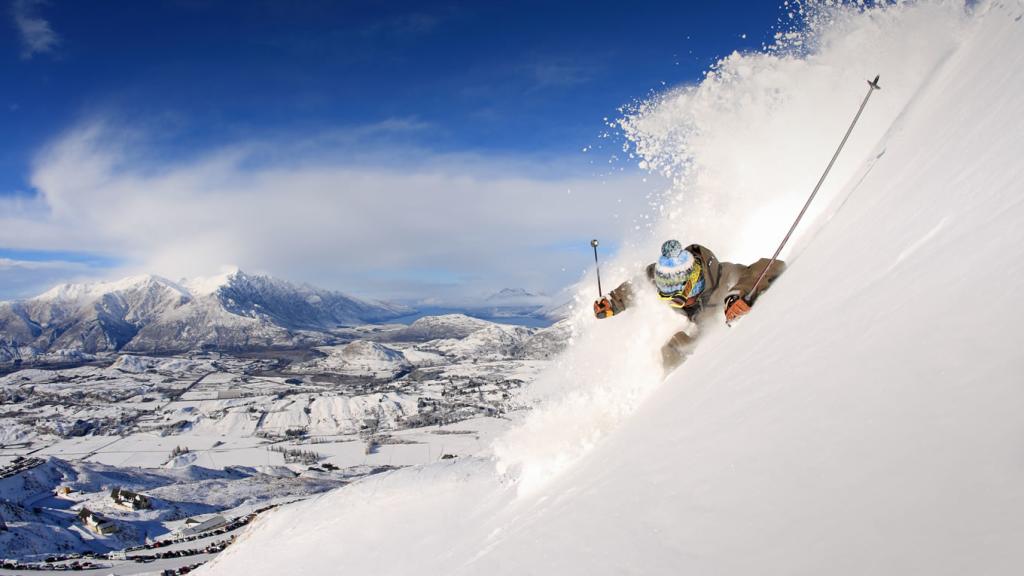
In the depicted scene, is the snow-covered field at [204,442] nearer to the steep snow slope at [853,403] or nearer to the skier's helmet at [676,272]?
the steep snow slope at [853,403]

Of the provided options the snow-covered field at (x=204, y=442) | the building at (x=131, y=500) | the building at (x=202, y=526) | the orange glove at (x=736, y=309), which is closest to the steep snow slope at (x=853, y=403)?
the orange glove at (x=736, y=309)

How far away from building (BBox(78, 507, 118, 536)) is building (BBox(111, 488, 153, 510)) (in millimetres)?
3108

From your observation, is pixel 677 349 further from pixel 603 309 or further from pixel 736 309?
pixel 603 309

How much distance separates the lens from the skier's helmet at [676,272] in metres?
9.55

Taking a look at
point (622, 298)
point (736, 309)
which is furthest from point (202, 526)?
point (736, 309)

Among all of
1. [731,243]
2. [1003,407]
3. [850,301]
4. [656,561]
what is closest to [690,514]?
[656,561]

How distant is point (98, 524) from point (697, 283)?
242ft

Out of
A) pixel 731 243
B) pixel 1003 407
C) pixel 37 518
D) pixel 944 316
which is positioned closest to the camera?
pixel 1003 407

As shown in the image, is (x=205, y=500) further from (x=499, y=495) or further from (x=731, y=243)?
(x=731, y=243)

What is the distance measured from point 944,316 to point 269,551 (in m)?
19.7

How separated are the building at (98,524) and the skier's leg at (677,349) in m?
71.5

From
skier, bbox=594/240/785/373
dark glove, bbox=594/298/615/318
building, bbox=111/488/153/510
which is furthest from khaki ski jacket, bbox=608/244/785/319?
building, bbox=111/488/153/510

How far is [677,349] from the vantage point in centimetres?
1031

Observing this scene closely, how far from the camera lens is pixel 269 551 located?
17.1 m
